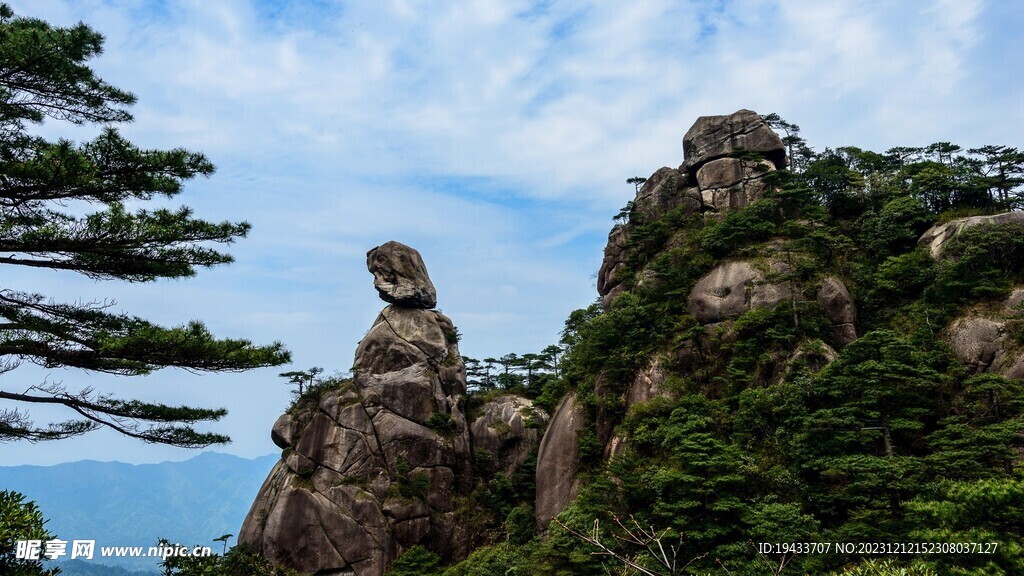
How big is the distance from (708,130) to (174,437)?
108 ft

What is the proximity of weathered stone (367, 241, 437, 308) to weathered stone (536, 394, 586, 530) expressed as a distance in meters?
14.0

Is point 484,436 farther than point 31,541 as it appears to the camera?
Yes

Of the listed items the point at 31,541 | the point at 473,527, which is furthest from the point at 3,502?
the point at 473,527

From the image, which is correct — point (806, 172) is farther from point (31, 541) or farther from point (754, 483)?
point (31, 541)

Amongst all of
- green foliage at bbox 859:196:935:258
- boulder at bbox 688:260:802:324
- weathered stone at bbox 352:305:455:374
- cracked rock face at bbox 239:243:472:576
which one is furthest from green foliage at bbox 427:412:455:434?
green foliage at bbox 859:196:935:258

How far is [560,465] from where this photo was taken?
84.7 ft

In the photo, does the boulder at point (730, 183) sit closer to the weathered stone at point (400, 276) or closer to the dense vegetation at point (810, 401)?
the dense vegetation at point (810, 401)

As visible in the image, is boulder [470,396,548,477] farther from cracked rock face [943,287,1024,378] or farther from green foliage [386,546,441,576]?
cracked rock face [943,287,1024,378]

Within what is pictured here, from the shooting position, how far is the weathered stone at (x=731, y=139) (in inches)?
1309

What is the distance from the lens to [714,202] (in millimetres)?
32500

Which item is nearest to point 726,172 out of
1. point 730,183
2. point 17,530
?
point 730,183

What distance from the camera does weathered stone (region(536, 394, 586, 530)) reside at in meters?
25.1

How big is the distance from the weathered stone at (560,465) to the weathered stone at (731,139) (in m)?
17.0

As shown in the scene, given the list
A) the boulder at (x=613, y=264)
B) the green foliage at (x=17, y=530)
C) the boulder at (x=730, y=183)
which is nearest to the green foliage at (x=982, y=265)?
the boulder at (x=730, y=183)
